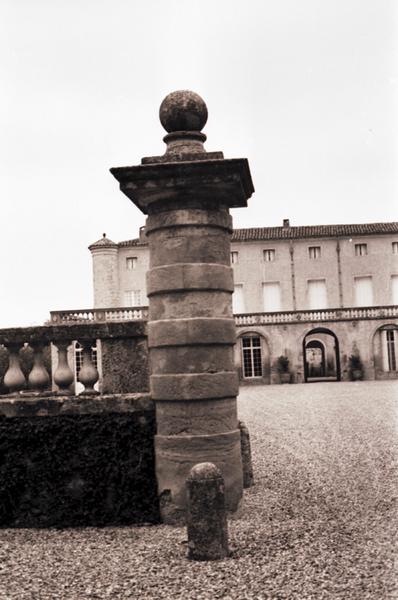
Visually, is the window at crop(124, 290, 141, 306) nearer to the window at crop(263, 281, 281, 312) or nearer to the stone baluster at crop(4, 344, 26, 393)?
the window at crop(263, 281, 281, 312)

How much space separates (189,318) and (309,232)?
37035 mm

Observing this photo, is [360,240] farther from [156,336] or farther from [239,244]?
[156,336]

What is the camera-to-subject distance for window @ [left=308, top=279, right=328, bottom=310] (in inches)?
1662

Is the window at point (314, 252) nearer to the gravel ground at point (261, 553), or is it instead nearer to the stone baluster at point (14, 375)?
the gravel ground at point (261, 553)

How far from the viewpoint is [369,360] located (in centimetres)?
3350

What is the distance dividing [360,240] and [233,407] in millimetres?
37496

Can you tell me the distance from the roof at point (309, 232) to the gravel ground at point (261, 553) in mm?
34160

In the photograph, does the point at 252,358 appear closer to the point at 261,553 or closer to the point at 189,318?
the point at 189,318

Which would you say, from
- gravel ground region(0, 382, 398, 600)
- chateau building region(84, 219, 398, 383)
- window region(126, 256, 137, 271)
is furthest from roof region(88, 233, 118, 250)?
gravel ground region(0, 382, 398, 600)

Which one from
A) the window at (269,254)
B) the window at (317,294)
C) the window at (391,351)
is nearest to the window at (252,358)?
the window at (391,351)

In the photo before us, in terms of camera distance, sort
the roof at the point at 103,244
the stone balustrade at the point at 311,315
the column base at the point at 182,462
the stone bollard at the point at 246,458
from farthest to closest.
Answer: the roof at the point at 103,244
the stone balustrade at the point at 311,315
the stone bollard at the point at 246,458
the column base at the point at 182,462

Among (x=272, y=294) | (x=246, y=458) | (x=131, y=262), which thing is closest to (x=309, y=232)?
(x=272, y=294)

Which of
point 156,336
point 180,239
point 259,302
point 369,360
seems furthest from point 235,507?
point 259,302

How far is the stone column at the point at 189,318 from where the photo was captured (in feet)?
19.1
